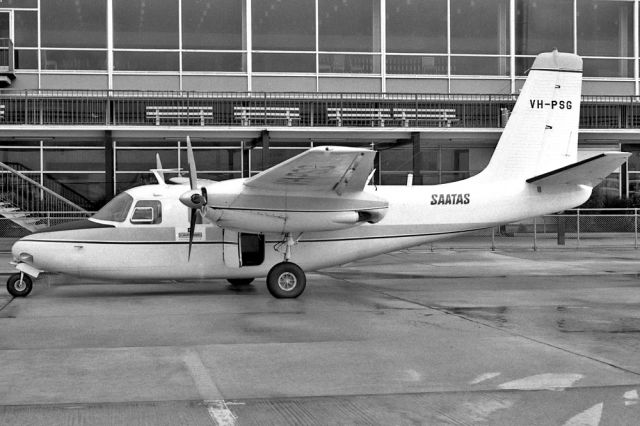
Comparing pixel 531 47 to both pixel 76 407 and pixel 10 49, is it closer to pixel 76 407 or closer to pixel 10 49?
pixel 10 49

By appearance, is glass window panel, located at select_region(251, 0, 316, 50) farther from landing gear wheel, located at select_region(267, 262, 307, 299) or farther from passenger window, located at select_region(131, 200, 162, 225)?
landing gear wheel, located at select_region(267, 262, 307, 299)

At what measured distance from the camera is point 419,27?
1131 inches

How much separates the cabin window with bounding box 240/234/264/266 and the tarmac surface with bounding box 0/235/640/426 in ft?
2.03

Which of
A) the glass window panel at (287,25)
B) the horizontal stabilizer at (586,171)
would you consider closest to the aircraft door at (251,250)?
the horizontal stabilizer at (586,171)

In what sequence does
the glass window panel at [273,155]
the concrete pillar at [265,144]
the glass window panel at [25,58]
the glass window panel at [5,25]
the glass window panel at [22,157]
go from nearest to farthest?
the concrete pillar at [265,144] → the glass window panel at [5,25] → the glass window panel at [25,58] → the glass window panel at [22,157] → the glass window panel at [273,155]

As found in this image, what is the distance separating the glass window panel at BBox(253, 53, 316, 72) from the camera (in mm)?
27922

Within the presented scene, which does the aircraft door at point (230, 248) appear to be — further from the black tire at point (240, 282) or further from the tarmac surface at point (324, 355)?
the black tire at point (240, 282)

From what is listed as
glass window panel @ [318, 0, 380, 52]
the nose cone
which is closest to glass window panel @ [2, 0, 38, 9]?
glass window panel @ [318, 0, 380, 52]

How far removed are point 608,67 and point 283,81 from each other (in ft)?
39.6

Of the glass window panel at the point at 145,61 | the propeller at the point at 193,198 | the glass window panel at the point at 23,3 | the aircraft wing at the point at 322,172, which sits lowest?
the propeller at the point at 193,198

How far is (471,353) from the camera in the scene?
8.52 m

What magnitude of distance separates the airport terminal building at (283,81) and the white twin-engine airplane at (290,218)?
8.87m

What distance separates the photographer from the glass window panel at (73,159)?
1064 inches

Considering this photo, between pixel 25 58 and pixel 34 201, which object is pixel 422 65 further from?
pixel 34 201
